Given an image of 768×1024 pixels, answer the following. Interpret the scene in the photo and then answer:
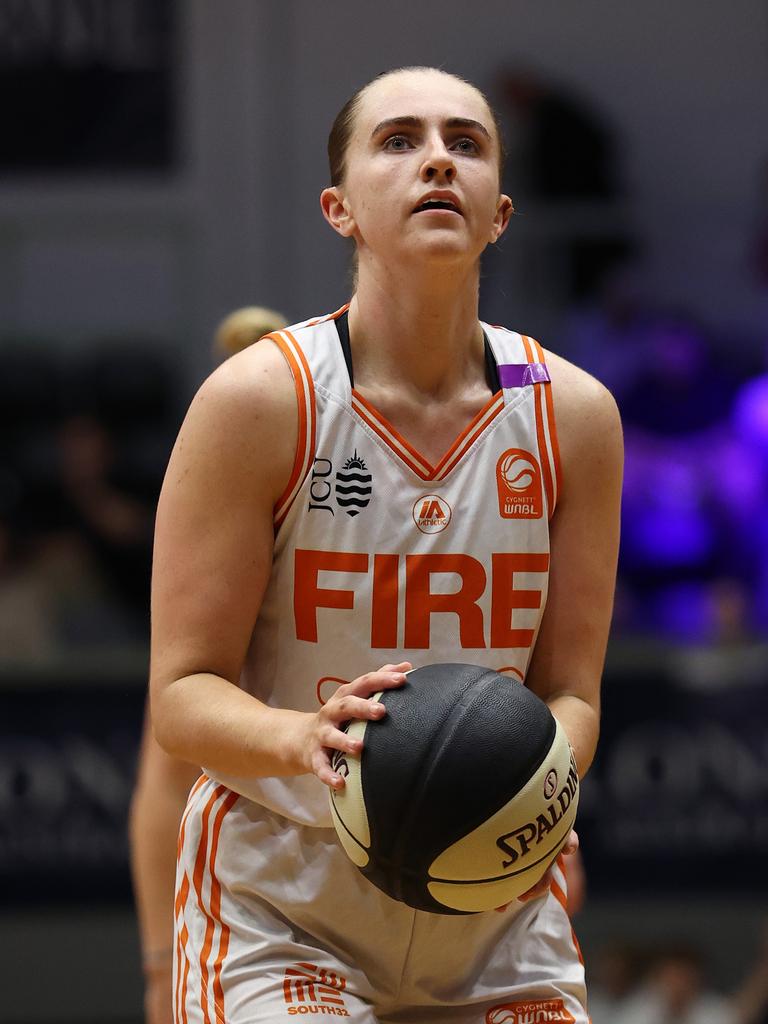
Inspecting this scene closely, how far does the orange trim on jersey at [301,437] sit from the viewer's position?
9.59 feet

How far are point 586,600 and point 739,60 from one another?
822 centimetres

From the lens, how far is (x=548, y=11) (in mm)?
10625

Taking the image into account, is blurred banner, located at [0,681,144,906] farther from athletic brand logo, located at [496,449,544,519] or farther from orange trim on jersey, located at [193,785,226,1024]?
athletic brand logo, located at [496,449,544,519]

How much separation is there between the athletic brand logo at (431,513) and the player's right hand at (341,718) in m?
0.38

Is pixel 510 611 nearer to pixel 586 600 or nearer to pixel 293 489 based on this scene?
pixel 586 600

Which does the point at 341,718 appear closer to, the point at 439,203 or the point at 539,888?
the point at 539,888

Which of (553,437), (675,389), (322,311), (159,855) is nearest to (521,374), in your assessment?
(553,437)

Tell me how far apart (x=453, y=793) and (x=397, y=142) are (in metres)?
1.16

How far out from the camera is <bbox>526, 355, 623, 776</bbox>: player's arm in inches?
121

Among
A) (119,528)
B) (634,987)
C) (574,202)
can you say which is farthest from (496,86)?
(634,987)

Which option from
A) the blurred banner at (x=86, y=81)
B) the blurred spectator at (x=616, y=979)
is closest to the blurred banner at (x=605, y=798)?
the blurred spectator at (x=616, y=979)

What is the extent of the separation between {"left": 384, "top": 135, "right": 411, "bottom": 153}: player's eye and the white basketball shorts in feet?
3.90

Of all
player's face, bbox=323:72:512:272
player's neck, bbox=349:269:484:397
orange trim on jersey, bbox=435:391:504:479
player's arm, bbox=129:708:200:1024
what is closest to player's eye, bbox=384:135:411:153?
player's face, bbox=323:72:512:272

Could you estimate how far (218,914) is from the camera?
299 centimetres
